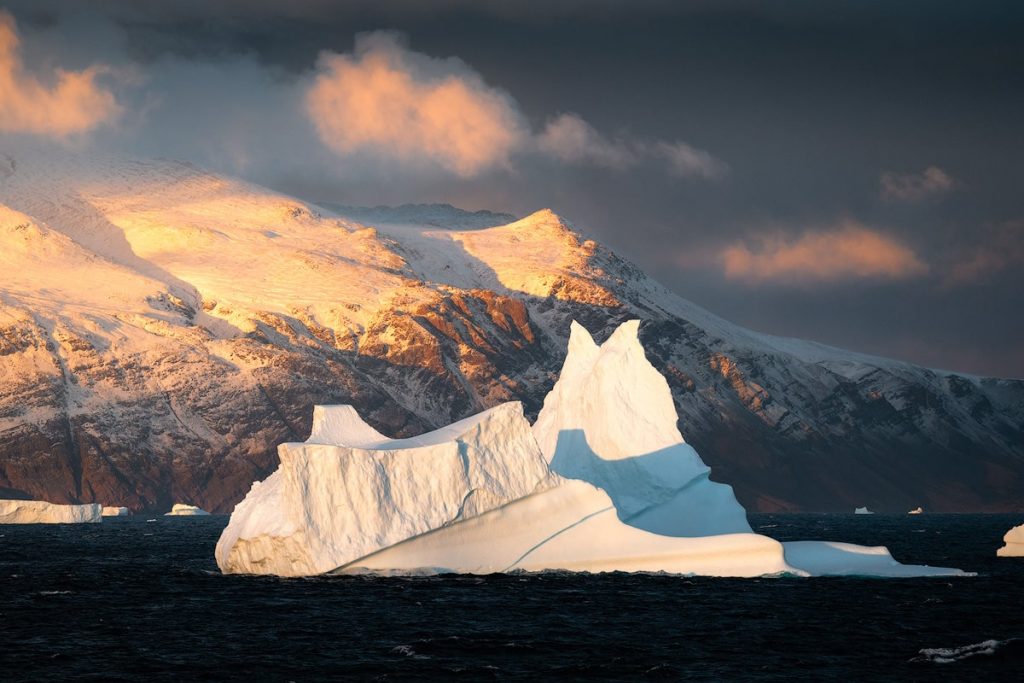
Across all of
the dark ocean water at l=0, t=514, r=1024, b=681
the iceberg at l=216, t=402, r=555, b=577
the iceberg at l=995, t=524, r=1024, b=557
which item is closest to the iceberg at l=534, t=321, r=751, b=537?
the dark ocean water at l=0, t=514, r=1024, b=681

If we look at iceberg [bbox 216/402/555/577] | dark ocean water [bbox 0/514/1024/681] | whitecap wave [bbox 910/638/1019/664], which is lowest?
whitecap wave [bbox 910/638/1019/664]

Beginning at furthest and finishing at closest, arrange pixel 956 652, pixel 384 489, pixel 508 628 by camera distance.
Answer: pixel 384 489
pixel 508 628
pixel 956 652

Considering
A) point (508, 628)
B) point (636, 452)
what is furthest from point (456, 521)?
point (636, 452)

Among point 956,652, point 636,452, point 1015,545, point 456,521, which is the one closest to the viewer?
point 956,652

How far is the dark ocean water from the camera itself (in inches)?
1902

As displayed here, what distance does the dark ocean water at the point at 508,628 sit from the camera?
159 ft

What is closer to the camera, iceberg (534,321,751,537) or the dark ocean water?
the dark ocean water

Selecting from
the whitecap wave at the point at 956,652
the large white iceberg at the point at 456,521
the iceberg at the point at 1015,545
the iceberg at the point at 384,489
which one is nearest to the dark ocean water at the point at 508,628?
the whitecap wave at the point at 956,652

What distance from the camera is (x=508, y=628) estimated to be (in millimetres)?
57875

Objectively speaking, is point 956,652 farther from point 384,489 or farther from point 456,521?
point 384,489

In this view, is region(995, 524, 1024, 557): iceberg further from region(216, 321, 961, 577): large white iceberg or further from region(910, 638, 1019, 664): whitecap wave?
region(910, 638, 1019, 664): whitecap wave

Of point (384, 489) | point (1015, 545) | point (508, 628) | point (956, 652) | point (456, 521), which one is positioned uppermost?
point (384, 489)

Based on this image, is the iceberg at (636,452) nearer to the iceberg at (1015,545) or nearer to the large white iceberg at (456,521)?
the large white iceberg at (456,521)

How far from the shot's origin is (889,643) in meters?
54.9
